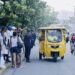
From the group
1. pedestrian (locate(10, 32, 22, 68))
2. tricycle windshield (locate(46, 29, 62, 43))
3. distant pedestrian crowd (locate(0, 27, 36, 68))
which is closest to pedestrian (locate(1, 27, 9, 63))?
distant pedestrian crowd (locate(0, 27, 36, 68))

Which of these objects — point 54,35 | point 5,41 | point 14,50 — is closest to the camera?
point 14,50

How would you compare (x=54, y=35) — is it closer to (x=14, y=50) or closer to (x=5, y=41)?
(x=5, y=41)

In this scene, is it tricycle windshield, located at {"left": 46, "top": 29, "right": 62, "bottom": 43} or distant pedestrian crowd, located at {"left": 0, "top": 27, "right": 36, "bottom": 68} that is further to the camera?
tricycle windshield, located at {"left": 46, "top": 29, "right": 62, "bottom": 43}

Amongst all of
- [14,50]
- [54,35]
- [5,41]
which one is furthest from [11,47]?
[54,35]

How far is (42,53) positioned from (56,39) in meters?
1.17

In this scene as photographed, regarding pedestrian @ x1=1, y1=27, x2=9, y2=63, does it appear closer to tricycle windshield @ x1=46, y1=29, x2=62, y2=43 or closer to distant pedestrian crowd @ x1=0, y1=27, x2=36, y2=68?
distant pedestrian crowd @ x1=0, y1=27, x2=36, y2=68

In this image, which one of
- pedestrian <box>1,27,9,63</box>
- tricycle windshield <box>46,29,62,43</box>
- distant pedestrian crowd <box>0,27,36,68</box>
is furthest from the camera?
tricycle windshield <box>46,29,62,43</box>

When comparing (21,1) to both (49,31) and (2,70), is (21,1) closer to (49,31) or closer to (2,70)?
(49,31)

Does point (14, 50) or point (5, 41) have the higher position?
point (5, 41)

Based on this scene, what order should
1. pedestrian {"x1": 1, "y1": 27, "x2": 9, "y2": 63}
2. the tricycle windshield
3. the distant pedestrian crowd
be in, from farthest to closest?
the tricycle windshield
pedestrian {"x1": 1, "y1": 27, "x2": 9, "y2": 63}
the distant pedestrian crowd

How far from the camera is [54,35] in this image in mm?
24391

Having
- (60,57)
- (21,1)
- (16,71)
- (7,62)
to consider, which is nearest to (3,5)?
(21,1)

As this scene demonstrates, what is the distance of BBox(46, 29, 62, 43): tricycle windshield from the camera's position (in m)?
24.2

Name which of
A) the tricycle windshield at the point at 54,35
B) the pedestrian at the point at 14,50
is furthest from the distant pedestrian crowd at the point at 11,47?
the tricycle windshield at the point at 54,35
